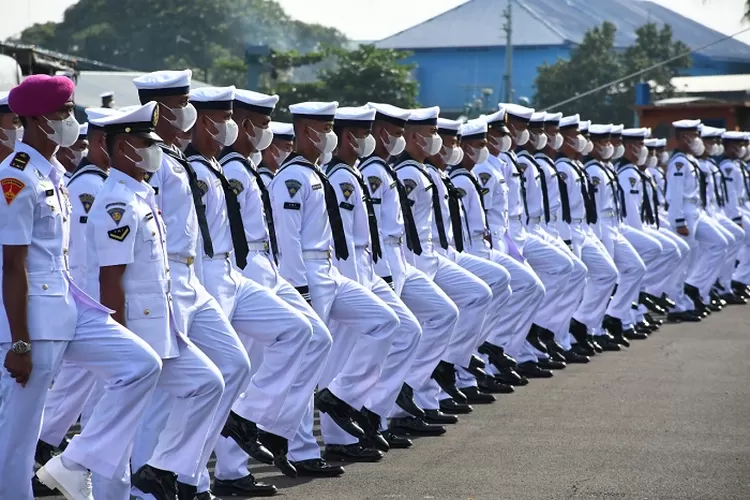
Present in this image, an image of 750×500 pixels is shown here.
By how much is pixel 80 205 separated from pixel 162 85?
1662 millimetres

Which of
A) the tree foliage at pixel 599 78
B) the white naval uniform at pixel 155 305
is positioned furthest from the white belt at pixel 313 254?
the tree foliage at pixel 599 78

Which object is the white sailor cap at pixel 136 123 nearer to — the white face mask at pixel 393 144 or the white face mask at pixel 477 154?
the white face mask at pixel 393 144

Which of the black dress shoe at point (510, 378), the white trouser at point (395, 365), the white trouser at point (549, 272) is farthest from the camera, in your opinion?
the white trouser at point (549, 272)

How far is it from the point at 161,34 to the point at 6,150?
6285cm

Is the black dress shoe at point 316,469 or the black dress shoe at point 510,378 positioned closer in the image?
the black dress shoe at point 316,469

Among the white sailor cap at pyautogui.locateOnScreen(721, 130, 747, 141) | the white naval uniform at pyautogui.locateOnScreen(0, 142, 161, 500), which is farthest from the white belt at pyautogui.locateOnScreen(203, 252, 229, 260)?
the white sailor cap at pyautogui.locateOnScreen(721, 130, 747, 141)

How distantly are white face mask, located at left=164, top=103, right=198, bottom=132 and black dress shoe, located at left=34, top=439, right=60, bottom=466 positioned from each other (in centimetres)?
209

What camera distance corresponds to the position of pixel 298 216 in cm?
920

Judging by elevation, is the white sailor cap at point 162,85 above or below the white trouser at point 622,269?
above

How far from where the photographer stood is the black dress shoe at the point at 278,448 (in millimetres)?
8492

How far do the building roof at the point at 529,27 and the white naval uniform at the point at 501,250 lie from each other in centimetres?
6571

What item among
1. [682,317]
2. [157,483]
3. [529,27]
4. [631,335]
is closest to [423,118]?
[157,483]

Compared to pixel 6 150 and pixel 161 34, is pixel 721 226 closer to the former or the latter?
pixel 6 150

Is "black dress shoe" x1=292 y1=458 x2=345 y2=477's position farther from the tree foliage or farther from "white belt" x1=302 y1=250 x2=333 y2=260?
the tree foliage
